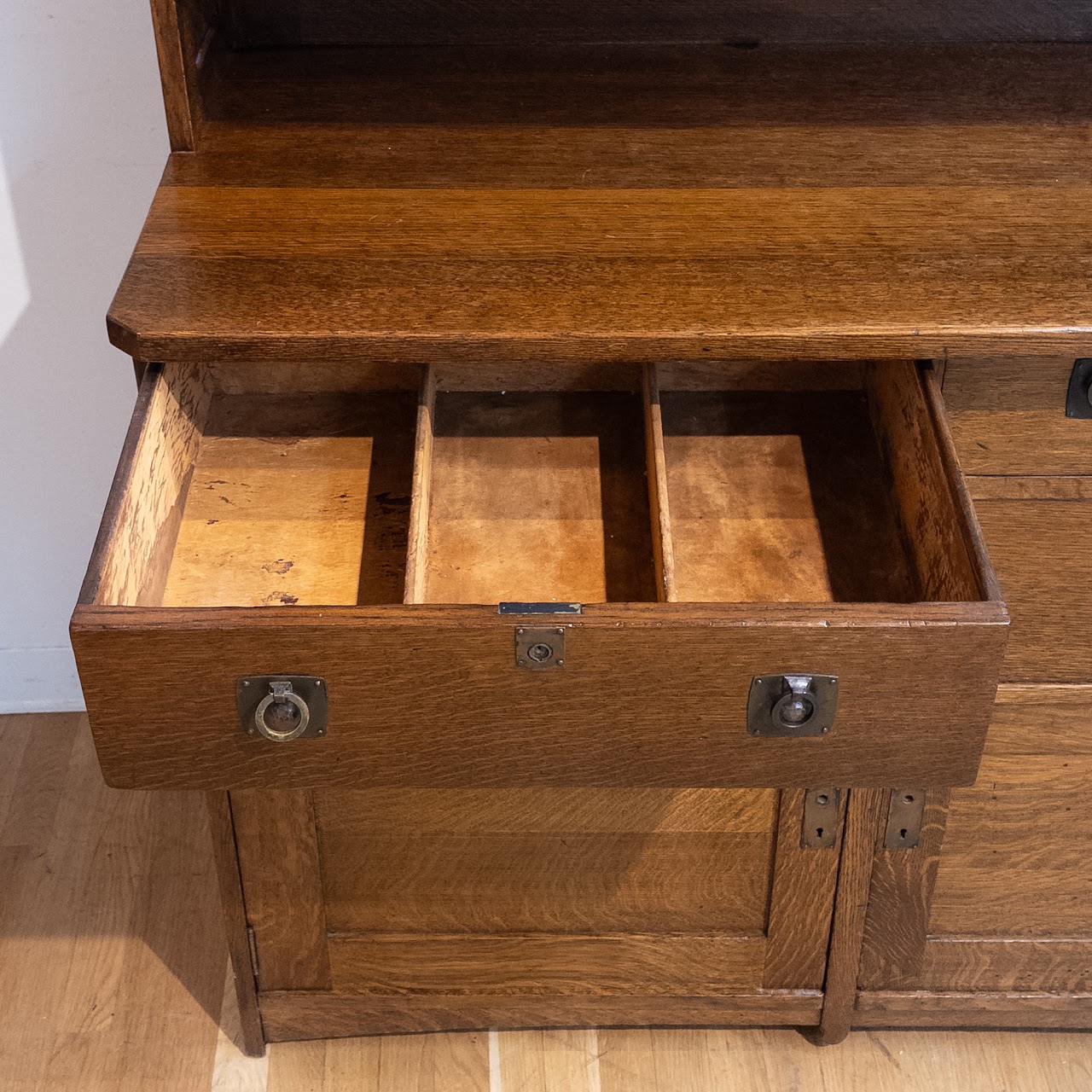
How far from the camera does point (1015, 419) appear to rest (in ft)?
3.42

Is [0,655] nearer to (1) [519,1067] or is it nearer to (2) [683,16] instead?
(1) [519,1067]

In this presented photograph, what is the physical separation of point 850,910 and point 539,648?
0.54 m

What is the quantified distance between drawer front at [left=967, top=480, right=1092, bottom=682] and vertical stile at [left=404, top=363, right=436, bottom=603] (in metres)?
0.44

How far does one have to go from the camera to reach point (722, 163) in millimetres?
1149

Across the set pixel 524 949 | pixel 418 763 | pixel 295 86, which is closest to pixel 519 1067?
pixel 524 949

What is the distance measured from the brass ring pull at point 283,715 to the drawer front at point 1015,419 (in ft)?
1.75

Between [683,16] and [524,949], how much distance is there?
92 centimetres

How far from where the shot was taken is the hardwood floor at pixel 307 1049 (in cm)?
134

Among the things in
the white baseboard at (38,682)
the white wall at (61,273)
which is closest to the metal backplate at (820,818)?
the white wall at (61,273)

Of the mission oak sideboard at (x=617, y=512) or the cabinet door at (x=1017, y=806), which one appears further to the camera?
the cabinet door at (x=1017, y=806)

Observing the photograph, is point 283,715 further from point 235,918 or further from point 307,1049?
point 307,1049

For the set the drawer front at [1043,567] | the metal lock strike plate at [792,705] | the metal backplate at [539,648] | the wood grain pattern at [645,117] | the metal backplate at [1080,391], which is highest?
the wood grain pattern at [645,117]

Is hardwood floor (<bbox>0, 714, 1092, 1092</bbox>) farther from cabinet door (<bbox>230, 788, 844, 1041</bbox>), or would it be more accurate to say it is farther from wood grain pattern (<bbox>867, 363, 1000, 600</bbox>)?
wood grain pattern (<bbox>867, 363, 1000, 600</bbox>)

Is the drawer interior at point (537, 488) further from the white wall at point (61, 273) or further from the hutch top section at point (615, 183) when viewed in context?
the white wall at point (61, 273)
